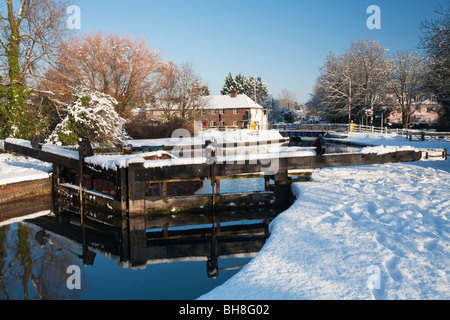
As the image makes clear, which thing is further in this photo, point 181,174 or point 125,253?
point 181,174

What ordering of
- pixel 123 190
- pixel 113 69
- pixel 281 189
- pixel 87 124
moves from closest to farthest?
pixel 123 190 → pixel 281 189 → pixel 87 124 → pixel 113 69

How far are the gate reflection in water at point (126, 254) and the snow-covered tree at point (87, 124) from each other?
9.09 m

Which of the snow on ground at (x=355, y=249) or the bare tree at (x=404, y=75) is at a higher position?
the bare tree at (x=404, y=75)

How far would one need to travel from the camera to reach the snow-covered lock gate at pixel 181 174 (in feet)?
36.8

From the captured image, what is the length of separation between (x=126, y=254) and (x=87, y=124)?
13971 mm

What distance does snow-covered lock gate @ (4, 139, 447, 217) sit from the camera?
442 inches

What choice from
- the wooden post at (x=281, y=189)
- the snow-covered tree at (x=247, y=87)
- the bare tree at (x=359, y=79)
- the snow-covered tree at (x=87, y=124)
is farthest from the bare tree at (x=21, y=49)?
the snow-covered tree at (x=247, y=87)

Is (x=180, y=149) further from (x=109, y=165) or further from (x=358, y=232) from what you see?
A: (x=358, y=232)

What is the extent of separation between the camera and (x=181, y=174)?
11.4 m

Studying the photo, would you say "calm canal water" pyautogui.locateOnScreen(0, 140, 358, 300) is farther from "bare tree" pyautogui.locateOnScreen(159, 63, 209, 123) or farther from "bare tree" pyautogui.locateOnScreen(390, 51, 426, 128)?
"bare tree" pyautogui.locateOnScreen(390, 51, 426, 128)

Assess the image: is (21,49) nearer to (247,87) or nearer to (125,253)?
(125,253)

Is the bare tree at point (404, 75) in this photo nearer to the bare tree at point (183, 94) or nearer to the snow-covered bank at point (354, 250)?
the bare tree at point (183, 94)

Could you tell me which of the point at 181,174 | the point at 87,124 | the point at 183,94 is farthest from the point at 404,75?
the point at 181,174
